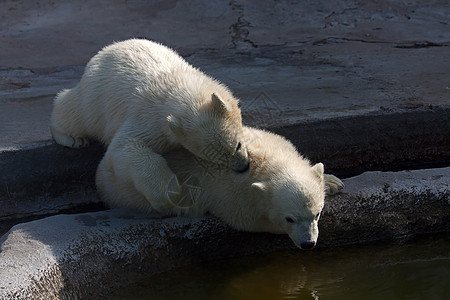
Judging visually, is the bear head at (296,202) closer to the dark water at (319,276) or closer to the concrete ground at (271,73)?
the dark water at (319,276)

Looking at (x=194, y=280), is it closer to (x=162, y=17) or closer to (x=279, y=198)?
(x=279, y=198)

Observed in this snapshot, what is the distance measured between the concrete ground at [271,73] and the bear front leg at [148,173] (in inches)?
15.3

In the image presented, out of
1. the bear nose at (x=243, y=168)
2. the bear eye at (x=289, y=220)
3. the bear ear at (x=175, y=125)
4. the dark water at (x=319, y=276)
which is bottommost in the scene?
the dark water at (x=319, y=276)

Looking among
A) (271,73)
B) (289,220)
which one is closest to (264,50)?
(271,73)

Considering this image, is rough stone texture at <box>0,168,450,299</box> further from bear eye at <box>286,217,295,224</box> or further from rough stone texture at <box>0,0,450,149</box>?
rough stone texture at <box>0,0,450,149</box>

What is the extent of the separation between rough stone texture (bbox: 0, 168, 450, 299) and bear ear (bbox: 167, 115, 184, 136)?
0.50 metres

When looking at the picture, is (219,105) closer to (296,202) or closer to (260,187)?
(260,187)

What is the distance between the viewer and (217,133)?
352 cm

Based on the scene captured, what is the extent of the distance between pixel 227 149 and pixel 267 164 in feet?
0.83

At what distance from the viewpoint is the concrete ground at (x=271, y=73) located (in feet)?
14.6

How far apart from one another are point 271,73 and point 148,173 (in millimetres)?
2888

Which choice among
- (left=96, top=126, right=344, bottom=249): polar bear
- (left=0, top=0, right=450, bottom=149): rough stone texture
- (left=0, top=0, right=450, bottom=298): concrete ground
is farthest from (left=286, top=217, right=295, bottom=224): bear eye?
(left=0, top=0, right=450, bottom=149): rough stone texture

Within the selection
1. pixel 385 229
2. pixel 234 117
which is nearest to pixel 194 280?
pixel 234 117

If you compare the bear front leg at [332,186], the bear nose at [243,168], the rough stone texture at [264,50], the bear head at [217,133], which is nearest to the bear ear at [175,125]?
the bear head at [217,133]
